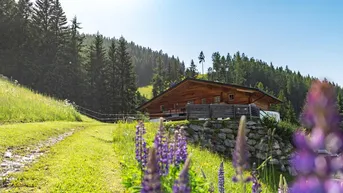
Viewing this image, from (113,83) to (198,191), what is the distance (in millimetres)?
52875

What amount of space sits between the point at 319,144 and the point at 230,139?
19.7 meters

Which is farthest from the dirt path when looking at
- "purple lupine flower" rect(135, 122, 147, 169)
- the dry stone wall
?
the dry stone wall

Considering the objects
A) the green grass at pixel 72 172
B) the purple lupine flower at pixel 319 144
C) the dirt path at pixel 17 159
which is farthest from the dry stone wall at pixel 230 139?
the purple lupine flower at pixel 319 144

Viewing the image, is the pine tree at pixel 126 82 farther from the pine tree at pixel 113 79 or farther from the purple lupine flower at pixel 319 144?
the purple lupine flower at pixel 319 144

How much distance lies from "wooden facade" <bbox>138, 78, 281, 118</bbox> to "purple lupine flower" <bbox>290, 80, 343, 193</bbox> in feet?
85.8

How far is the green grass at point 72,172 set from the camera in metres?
6.54

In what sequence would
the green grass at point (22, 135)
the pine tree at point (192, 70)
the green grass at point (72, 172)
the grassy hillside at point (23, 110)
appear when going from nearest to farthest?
the green grass at point (72, 172), the green grass at point (22, 135), the grassy hillside at point (23, 110), the pine tree at point (192, 70)

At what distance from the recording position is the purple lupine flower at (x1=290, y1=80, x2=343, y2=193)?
1212 millimetres

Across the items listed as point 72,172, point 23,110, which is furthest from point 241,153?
point 23,110

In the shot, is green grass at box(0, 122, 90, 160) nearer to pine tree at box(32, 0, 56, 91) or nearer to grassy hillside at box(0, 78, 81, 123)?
grassy hillside at box(0, 78, 81, 123)

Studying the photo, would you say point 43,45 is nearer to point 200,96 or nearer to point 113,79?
point 113,79

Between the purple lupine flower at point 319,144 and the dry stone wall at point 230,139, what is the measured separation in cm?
1795

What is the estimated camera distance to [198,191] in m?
5.21

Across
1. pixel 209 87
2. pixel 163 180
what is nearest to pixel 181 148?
pixel 163 180
